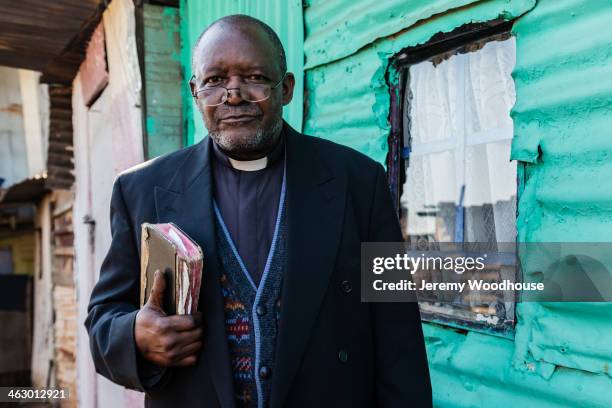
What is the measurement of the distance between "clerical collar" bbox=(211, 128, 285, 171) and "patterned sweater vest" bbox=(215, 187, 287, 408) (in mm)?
377

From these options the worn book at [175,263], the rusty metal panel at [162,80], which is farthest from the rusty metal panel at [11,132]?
the worn book at [175,263]

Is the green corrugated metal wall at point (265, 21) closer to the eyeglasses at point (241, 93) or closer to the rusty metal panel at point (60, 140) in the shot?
the eyeglasses at point (241, 93)

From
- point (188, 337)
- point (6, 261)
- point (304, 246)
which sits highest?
point (304, 246)

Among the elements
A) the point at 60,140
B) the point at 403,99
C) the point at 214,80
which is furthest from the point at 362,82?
the point at 60,140

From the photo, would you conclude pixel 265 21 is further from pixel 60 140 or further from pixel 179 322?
pixel 60 140

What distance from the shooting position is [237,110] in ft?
5.92

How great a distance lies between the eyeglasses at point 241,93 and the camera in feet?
5.95

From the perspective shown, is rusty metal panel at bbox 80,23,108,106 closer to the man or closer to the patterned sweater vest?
the man

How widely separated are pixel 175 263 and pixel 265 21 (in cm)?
251

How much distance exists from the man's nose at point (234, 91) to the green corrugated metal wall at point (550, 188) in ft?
3.48

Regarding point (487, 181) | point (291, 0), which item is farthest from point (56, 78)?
point (487, 181)

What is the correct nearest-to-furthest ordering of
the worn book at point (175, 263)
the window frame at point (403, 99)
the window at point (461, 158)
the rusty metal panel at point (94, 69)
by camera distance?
1. the worn book at point (175, 263)
2. the window frame at point (403, 99)
3. the window at point (461, 158)
4. the rusty metal panel at point (94, 69)

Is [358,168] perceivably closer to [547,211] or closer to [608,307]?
[547,211]

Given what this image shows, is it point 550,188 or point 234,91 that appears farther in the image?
point 550,188
